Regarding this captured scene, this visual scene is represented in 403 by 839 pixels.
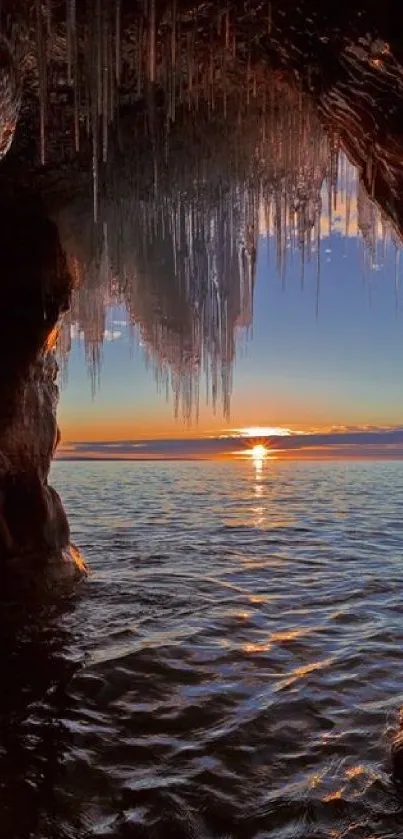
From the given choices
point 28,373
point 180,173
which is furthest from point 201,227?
point 28,373

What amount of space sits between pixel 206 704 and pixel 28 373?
6.99 metres

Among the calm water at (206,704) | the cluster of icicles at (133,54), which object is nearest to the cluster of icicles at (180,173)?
the cluster of icicles at (133,54)

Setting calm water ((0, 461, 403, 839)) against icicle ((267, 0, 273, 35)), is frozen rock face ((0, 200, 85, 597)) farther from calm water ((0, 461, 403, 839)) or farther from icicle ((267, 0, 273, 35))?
icicle ((267, 0, 273, 35))

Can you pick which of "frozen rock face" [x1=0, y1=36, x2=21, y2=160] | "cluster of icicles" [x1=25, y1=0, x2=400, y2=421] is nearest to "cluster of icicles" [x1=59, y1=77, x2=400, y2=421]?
"cluster of icicles" [x1=25, y1=0, x2=400, y2=421]

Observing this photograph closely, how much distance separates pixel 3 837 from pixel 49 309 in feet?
29.3

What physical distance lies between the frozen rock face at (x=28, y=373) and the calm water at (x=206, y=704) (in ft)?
3.88

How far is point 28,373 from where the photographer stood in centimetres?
1212

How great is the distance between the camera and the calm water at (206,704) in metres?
5.13

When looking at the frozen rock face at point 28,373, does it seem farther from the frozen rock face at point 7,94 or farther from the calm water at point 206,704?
the frozen rock face at point 7,94

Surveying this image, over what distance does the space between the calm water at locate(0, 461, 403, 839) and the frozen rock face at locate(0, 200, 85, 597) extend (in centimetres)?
118

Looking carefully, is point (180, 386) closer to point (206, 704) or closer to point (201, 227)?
point (201, 227)

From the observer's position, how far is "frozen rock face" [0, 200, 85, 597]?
11773mm

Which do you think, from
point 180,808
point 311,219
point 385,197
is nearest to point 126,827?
point 180,808

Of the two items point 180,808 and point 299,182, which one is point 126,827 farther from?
point 299,182
